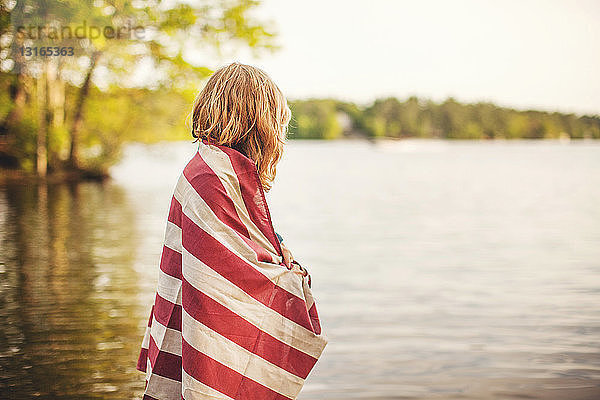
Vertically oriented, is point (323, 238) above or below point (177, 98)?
below

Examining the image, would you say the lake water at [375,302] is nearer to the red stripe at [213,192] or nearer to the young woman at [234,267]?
the young woman at [234,267]

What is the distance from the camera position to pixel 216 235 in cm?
236

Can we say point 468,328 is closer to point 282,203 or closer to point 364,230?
point 364,230

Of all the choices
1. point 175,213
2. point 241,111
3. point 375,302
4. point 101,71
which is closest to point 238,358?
point 175,213

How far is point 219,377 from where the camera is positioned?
96.0 inches

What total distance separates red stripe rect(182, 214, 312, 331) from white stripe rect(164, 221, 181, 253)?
0.08 metres

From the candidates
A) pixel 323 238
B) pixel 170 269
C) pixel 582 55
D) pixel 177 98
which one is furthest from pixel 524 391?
pixel 582 55

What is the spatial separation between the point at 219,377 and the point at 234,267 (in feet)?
1.12

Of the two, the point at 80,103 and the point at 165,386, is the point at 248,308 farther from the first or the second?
the point at 80,103

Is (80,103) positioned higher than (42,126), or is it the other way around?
(80,103)

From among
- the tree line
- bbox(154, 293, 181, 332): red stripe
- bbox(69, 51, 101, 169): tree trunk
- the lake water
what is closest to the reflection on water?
the lake water

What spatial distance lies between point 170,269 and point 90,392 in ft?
8.62

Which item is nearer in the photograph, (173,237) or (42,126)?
(173,237)

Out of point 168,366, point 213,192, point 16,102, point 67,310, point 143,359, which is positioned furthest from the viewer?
point 16,102
